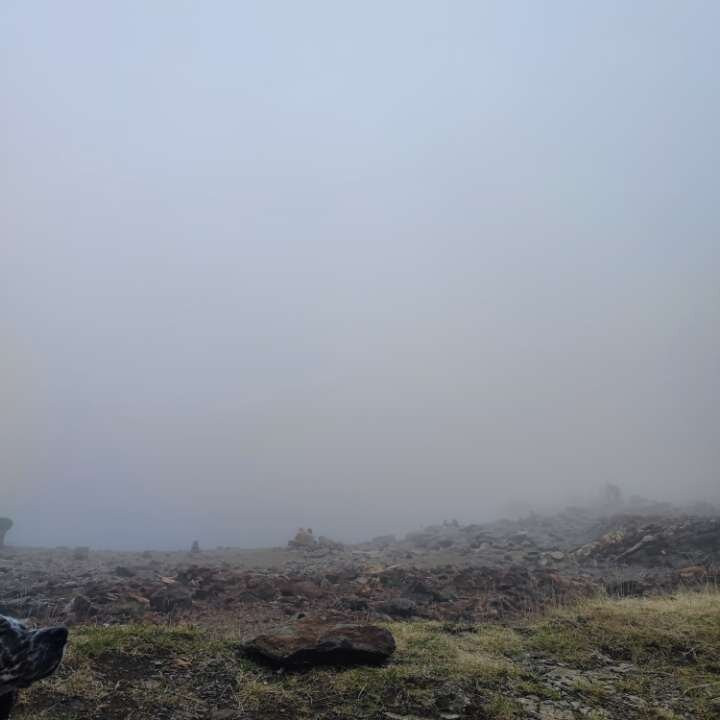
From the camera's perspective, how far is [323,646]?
8641 mm

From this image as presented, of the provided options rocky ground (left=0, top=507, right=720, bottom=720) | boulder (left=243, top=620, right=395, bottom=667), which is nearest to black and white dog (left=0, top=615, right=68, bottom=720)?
rocky ground (left=0, top=507, right=720, bottom=720)

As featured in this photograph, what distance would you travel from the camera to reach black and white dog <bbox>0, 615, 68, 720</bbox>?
417cm

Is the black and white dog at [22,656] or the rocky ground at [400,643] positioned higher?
the black and white dog at [22,656]

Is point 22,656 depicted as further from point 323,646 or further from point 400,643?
point 400,643

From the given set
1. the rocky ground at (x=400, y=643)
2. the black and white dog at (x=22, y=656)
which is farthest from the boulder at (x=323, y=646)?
the black and white dog at (x=22, y=656)

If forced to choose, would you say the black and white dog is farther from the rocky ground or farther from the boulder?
the boulder

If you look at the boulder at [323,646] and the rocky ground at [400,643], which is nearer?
the rocky ground at [400,643]

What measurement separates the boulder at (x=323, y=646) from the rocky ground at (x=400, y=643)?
5 centimetres

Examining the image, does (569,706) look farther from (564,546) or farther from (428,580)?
(564,546)

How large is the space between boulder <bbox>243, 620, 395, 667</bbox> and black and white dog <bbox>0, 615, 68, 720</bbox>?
4871 mm

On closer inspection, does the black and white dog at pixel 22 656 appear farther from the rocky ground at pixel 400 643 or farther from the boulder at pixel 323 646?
the boulder at pixel 323 646

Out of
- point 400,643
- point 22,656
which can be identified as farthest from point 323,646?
point 22,656

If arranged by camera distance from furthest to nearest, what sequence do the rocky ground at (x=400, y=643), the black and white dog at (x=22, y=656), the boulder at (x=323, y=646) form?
the boulder at (x=323, y=646), the rocky ground at (x=400, y=643), the black and white dog at (x=22, y=656)

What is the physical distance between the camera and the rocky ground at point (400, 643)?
23.9 ft
